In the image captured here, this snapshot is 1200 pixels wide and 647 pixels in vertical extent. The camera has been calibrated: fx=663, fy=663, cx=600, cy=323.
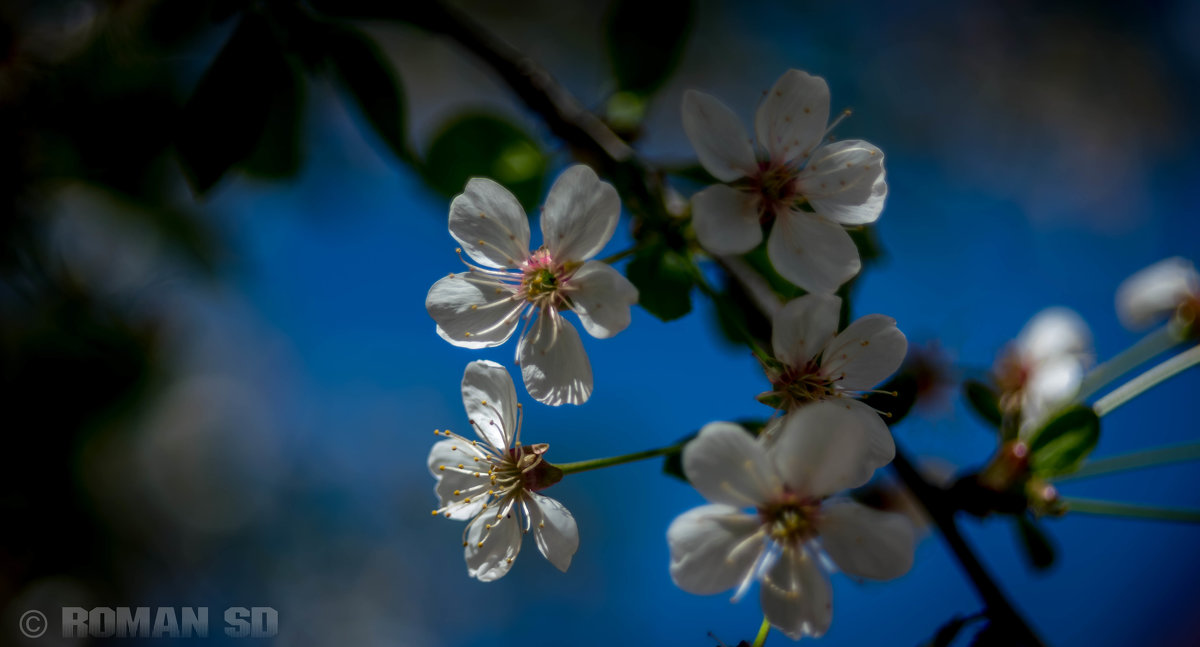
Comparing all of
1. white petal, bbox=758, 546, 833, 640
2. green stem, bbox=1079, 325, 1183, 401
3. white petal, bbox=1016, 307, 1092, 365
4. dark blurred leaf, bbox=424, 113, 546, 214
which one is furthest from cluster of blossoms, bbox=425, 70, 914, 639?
white petal, bbox=1016, 307, 1092, 365

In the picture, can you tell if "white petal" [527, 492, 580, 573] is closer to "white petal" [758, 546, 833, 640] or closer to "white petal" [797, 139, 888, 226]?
"white petal" [758, 546, 833, 640]

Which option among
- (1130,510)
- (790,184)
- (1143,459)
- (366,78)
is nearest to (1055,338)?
(1143,459)

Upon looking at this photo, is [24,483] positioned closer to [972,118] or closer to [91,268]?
[91,268]

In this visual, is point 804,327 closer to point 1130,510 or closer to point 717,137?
point 717,137

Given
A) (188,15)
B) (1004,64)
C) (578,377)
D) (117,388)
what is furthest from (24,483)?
(1004,64)

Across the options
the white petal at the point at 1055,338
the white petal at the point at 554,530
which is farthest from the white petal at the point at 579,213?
the white petal at the point at 1055,338

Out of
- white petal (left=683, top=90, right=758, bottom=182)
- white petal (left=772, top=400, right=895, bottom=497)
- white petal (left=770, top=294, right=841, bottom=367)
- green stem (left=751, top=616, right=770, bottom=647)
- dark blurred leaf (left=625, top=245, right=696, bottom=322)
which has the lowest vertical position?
green stem (left=751, top=616, right=770, bottom=647)
